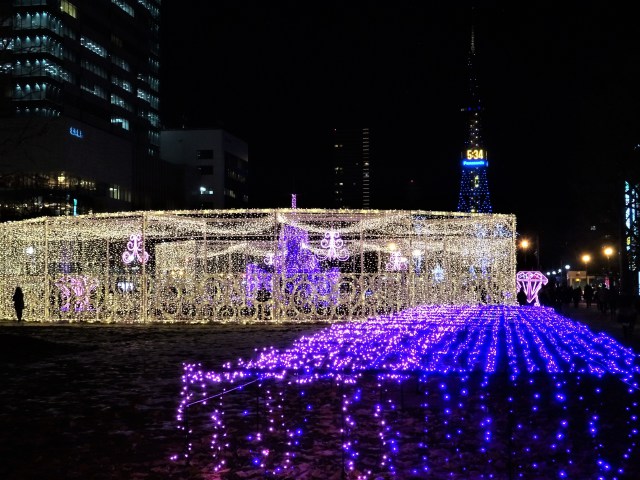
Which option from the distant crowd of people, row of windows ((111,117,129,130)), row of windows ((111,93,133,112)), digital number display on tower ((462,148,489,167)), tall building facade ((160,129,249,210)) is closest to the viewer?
the distant crowd of people

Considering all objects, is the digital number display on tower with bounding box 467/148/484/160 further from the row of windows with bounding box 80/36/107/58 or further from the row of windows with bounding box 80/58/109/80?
the row of windows with bounding box 80/36/107/58

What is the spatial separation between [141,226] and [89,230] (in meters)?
1.90

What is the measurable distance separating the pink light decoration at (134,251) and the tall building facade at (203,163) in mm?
74008

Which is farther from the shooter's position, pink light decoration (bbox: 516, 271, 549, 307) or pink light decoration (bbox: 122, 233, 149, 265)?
pink light decoration (bbox: 516, 271, 549, 307)

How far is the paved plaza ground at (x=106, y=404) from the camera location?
277 inches

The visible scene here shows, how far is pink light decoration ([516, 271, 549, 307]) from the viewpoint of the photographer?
3597cm

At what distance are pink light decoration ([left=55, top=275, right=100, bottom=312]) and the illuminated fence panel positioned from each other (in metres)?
0.04

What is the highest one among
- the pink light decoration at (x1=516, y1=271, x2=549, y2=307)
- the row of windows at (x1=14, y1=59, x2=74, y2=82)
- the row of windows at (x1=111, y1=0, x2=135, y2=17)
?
the row of windows at (x1=111, y1=0, x2=135, y2=17)

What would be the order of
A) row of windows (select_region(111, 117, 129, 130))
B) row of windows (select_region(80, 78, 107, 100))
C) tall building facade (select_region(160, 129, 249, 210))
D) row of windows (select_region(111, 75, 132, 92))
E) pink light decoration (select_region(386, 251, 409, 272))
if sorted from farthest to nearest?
1. tall building facade (select_region(160, 129, 249, 210))
2. row of windows (select_region(111, 75, 132, 92))
3. row of windows (select_region(111, 117, 129, 130))
4. row of windows (select_region(80, 78, 107, 100))
5. pink light decoration (select_region(386, 251, 409, 272))

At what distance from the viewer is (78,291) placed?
27969 millimetres

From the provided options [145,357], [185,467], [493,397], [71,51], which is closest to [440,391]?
[493,397]

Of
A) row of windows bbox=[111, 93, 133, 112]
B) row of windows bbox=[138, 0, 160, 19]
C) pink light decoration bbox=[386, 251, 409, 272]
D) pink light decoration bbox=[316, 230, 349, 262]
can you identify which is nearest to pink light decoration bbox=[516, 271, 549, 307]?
pink light decoration bbox=[386, 251, 409, 272]

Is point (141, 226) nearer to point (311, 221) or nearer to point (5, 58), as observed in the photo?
point (311, 221)

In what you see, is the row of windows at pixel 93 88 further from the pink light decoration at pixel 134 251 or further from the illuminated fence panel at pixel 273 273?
the pink light decoration at pixel 134 251
